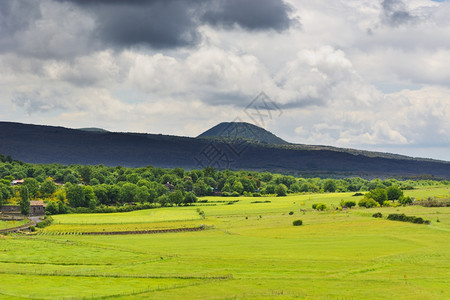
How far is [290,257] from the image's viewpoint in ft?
229

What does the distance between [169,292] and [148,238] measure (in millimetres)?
46283

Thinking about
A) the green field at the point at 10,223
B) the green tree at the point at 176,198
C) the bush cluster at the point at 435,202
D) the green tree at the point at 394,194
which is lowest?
the green field at the point at 10,223

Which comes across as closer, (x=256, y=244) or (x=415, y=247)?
(x=415, y=247)

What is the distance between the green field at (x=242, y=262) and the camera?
51.0 m

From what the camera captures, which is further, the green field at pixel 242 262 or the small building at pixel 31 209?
the small building at pixel 31 209

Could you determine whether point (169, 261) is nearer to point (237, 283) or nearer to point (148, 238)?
point (237, 283)

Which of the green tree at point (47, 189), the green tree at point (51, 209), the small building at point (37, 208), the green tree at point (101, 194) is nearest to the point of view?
the green tree at point (51, 209)

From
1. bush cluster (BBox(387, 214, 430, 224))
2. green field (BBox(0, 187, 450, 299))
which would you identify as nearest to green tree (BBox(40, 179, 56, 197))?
green field (BBox(0, 187, 450, 299))

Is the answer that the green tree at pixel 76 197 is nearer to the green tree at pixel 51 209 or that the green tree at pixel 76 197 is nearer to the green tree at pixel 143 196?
the green tree at pixel 51 209

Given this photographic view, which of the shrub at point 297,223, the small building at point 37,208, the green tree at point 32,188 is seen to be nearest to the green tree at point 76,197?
the small building at point 37,208

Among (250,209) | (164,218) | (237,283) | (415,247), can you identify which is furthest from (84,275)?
(250,209)

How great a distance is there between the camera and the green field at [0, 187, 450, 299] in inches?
2009

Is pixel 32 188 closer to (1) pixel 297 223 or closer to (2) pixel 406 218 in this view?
(1) pixel 297 223

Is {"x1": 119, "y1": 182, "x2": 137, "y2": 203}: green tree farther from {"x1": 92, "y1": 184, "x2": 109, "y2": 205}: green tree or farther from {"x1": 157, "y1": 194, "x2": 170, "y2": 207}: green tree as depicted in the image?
{"x1": 157, "y1": 194, "x2": 170, "y2": 207}: green tree
